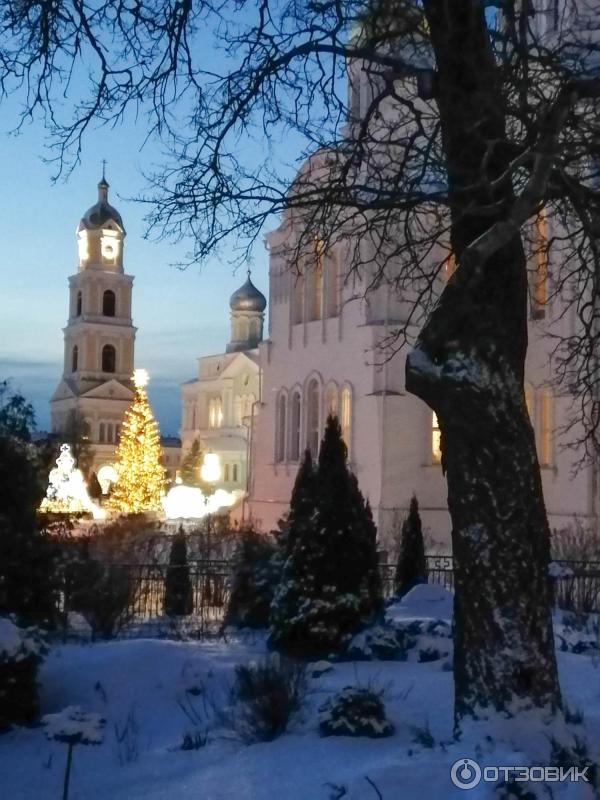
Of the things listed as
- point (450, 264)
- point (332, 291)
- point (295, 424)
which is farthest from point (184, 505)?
point (450, 264)

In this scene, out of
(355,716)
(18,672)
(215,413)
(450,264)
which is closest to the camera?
(355,716)

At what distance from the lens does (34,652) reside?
8039 millimetres

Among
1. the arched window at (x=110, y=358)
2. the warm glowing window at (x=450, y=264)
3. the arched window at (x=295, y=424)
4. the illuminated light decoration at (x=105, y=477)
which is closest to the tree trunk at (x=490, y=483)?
the warm glowing window at (x=450, y=264)

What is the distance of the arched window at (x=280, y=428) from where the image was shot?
1391 inches

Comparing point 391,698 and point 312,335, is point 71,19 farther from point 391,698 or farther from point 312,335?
point 312,335

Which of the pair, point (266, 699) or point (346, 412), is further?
point (346, 412)

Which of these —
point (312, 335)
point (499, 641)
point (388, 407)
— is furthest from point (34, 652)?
point (312, 335)

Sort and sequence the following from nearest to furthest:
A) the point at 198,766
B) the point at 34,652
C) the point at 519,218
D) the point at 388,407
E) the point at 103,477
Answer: the point at 519,218 → the point at 198,766 → the point at 34,652 → the point at 388,407 → the point at 103,477

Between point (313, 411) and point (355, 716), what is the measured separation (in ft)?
88.9

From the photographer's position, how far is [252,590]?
12.5m

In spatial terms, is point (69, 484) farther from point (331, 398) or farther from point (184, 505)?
point (331, 398)

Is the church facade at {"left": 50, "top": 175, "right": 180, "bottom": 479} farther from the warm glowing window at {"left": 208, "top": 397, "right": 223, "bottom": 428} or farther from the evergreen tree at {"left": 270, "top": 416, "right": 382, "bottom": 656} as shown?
the evergreen tree at {"left": 270, "top": 416, "right": 382, "bottom": 656}

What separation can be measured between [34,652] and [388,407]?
22.3 metres

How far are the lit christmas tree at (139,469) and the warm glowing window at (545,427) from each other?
Result: 18.5 meters
